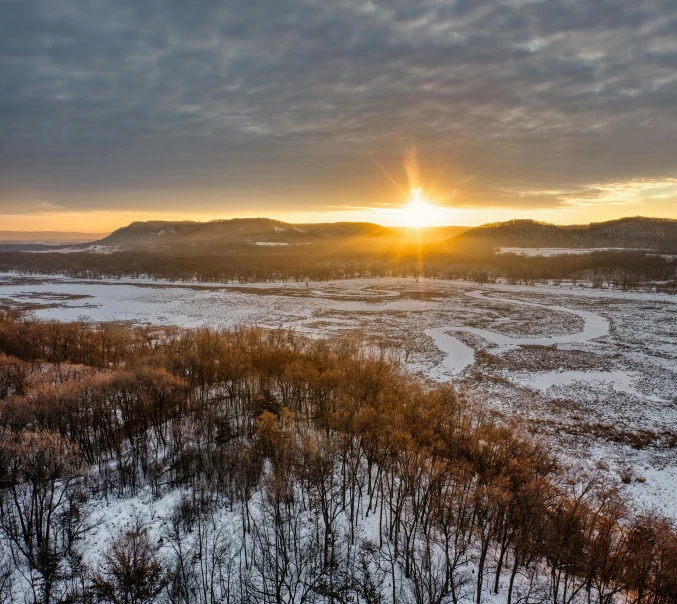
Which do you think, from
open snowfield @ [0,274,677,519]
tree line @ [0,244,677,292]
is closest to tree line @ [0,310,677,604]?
open snowfield @ [0,274,677,519]

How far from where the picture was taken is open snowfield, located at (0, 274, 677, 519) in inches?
1133

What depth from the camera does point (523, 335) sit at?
5762 cm

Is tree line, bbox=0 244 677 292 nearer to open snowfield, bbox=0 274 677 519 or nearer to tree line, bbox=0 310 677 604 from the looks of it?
open snowfield, bbox=0 274 677 519

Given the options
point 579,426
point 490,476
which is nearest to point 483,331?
point 579,426

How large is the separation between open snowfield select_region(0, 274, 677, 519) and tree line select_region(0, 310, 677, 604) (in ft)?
17.3

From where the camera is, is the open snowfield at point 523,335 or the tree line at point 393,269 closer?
the open snowfield at point 523,335

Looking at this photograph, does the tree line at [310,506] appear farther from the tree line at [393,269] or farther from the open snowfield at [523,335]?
the tree line at [393,269]

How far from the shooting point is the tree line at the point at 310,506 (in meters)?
16.9

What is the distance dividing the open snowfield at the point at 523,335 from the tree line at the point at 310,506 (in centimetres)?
528

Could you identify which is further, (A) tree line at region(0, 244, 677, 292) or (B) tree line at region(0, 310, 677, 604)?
(A) tree line at region(0, 244, 677, 292)

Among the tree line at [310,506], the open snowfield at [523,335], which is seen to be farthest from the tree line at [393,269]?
the tree line at [310,506]

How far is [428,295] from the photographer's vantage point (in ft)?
317

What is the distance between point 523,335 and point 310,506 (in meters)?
46.2

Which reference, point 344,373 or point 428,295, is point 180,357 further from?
point 428,295
